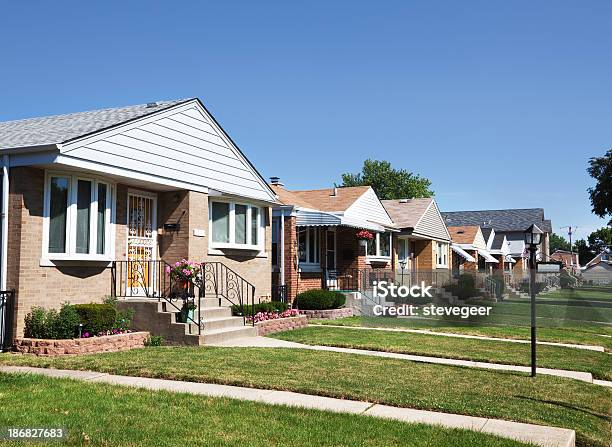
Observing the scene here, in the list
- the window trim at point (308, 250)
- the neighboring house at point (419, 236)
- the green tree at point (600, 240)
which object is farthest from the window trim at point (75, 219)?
the green tree at point (600, 240)

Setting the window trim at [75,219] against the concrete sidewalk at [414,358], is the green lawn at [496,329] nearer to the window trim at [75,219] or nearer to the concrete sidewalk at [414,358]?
the concrete sidewalk at [414,358]

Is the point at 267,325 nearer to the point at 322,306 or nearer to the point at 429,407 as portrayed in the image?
the point at 322,306

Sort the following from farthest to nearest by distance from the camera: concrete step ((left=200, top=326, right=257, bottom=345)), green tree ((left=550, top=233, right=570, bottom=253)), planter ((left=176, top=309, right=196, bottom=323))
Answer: green tree ((left=550, top=233, right=570, bottom=253)) < planter ((left=176, top=309, right=196, bottom=323)) < concrete step ((left=200, top=326, right=257, bottom=345))

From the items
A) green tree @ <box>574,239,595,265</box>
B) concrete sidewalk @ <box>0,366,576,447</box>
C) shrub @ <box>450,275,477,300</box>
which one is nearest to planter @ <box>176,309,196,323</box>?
concrete sidewalk @ <box>0,366,576,447</box>

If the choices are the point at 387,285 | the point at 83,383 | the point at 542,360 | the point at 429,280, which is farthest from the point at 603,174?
the point at 83,383

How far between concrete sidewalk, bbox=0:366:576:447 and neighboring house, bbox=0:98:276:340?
130 inches

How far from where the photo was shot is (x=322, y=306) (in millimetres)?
19578

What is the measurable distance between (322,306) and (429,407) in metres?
12.6

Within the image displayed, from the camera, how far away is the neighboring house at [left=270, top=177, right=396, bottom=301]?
2044 cm

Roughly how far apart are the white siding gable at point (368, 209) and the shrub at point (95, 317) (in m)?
13.9

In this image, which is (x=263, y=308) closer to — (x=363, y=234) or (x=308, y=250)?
(x=308, y=250)

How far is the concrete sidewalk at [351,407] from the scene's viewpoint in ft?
19.8

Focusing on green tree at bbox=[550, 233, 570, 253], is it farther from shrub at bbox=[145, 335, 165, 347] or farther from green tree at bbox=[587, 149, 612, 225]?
shrub at bbox=[145, 335, 165, 347]

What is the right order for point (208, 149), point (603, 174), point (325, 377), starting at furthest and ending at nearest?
1. point (603, 174)
2. point (208, 149)
3. point (325, 377)
